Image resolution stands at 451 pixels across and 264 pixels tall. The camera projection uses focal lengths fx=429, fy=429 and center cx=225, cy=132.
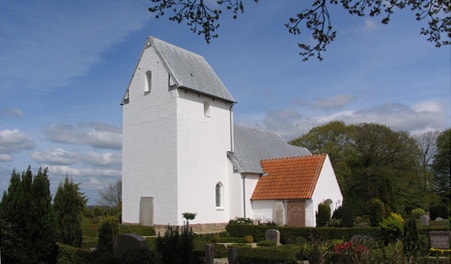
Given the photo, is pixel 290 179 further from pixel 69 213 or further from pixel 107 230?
pixel 69 213

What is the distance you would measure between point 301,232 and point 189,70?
31.7 ft

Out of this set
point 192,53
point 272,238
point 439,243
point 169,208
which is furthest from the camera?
point 192,53

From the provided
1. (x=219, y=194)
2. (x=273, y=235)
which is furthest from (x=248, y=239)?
(x=219, y=194)

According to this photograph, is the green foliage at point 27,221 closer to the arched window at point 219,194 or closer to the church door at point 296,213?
the arched window at point 219,194

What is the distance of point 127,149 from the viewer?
2169 cm

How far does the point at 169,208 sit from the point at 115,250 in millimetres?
8950

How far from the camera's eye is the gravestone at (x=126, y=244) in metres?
9.84

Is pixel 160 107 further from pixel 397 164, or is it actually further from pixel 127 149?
pixel 397 164

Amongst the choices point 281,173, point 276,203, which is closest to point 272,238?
point 276,203

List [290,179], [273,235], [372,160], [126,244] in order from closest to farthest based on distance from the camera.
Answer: [126,244]
[273,235]
[290,179]
[372,160]

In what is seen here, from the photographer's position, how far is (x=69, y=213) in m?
12.5

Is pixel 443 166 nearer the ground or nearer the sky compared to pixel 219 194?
nearer the sky

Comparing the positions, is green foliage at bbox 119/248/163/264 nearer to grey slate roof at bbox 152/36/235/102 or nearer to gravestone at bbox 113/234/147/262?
gravestone at bbox 113/234/147/262

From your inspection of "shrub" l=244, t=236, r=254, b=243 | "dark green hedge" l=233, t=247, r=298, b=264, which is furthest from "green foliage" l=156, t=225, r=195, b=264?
"shrub" l=244, t=236, r=254, b=243
